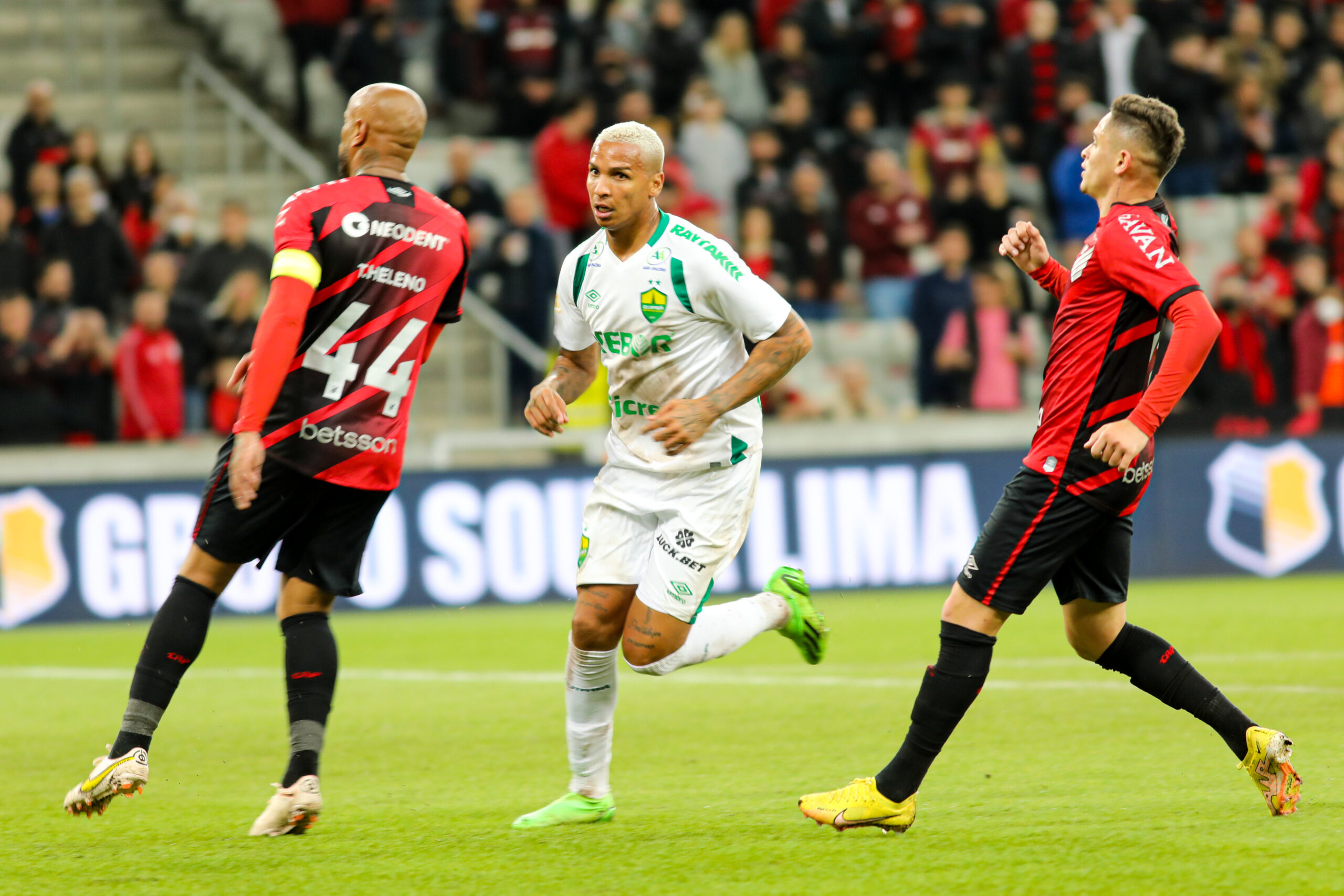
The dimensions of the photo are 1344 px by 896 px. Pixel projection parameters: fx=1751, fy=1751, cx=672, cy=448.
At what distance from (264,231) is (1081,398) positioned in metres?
12.4

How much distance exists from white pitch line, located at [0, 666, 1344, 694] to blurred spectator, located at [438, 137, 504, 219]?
18.1 feet

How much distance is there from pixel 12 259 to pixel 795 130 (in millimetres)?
6785

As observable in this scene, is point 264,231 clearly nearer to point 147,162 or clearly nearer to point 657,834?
point 147,162

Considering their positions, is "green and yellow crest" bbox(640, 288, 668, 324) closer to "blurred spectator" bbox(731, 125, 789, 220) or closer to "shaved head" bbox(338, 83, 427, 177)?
"shaved head" bbox(338, 83, 427, 177)

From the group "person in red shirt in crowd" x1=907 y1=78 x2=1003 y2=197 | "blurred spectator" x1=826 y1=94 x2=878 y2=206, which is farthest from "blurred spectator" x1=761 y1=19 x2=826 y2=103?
"person in red shirt in crowd" x1=907 y1=78 x2=1003 y2=197

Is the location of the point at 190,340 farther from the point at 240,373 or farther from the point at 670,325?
the point at 670,325

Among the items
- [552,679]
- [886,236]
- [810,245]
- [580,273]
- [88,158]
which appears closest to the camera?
[580,273]

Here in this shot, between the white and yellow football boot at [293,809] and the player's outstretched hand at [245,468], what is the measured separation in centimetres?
83

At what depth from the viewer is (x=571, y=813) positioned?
525 centimetres

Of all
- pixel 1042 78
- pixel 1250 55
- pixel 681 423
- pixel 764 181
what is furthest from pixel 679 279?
pixel 1250 55

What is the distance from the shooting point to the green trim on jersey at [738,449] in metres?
5.48

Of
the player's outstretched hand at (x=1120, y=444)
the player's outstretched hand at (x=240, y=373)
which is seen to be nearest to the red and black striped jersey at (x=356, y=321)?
the player's outstretched hand at (x=240, y=373)

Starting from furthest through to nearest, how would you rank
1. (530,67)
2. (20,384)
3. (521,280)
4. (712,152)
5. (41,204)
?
(530,67) < (712,152) < (521,280) < (41,204) < (20,384)

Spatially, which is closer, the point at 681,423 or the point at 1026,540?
the point at 1026,540
